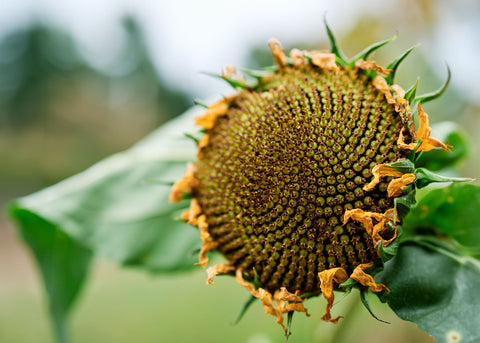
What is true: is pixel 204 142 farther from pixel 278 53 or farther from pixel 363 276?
pixel 363 276

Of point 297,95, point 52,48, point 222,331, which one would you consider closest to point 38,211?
point 297,95

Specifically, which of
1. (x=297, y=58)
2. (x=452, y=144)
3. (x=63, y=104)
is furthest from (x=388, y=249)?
(x=63, y=104)

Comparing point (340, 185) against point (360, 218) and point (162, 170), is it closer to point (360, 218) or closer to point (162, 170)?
point (360, 218)

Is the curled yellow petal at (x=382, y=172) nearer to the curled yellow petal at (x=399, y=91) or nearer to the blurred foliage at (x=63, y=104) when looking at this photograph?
the curled yellow petal at (x=399, y=91)

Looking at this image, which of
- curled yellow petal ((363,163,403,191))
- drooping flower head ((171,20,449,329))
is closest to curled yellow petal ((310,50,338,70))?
drooping flower head ((171,20,449,329))

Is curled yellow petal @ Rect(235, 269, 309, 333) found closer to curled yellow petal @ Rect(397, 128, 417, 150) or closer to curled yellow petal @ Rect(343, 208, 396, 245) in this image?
curled yellow petal @ Rect(343, 208, 396, 245)
